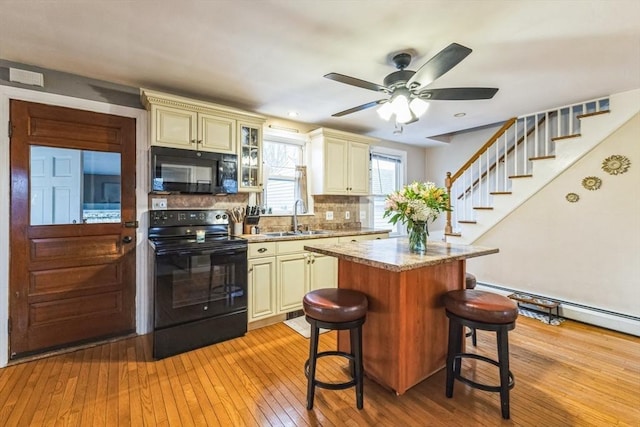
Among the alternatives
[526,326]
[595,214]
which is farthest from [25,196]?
[595,214]

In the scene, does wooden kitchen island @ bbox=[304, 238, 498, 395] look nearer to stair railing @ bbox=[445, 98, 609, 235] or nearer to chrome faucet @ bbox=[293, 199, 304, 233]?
chrome faucet @ bbox=[293, 199, 304, 233]

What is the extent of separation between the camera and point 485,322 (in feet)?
5.96

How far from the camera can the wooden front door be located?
8.12 ft

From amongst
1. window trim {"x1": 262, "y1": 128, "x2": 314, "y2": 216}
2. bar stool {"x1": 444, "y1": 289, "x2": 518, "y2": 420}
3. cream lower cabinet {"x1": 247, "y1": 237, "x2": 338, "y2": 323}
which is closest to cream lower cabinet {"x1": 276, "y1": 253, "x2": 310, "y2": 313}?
cream lower cabinet {"x1": 247, "y1": 237, "x2": 338, "y2": 323}

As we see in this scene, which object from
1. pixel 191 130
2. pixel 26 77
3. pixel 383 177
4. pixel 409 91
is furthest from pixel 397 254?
pixel 383 177

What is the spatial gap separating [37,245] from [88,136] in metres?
1.03

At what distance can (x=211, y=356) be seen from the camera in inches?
102

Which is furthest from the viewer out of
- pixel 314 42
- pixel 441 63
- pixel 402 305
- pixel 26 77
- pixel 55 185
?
pixel 55 185

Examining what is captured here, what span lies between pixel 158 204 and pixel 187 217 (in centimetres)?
30

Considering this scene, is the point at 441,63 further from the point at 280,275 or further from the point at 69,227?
the point at 69,227

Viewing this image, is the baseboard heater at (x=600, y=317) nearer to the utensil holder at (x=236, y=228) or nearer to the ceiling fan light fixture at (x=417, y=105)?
the ceiling fan light fixture at (x=417, y=105)

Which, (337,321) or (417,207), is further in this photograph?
(417,207)

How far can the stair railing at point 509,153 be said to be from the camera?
365 cm

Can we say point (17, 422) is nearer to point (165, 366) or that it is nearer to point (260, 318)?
point (165, 366)
